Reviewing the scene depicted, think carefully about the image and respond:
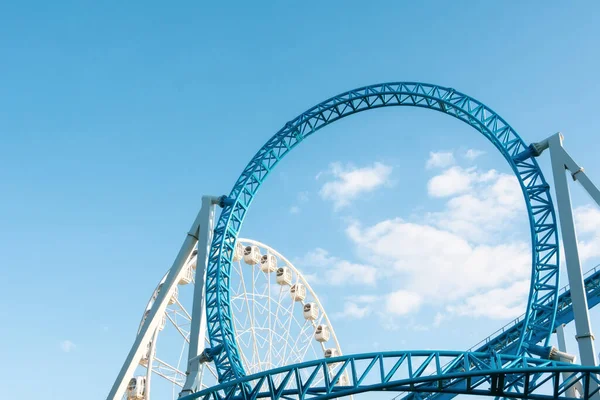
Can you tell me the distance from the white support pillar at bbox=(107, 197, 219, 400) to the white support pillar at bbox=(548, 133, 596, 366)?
10380mm

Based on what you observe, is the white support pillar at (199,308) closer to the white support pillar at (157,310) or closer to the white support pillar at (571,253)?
the white support pillar at (157,310)

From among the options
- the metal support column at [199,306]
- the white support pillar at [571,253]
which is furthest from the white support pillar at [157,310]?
the white support pillar at [571,253]

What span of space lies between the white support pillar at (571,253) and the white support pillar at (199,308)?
9966 millimetres

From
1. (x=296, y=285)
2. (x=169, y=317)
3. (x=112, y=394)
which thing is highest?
(x=296, y=285)

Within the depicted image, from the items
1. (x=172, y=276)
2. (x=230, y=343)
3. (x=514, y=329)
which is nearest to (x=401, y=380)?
(x=230, y=343)

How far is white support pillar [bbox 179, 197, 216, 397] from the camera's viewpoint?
19547 mm

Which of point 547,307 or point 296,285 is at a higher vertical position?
point 296,285

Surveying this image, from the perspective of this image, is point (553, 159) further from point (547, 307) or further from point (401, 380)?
point (401, 380)

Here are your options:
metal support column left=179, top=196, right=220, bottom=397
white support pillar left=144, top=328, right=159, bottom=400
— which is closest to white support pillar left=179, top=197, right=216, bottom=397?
metal support column left=179, top=196, right=220, bottom=397

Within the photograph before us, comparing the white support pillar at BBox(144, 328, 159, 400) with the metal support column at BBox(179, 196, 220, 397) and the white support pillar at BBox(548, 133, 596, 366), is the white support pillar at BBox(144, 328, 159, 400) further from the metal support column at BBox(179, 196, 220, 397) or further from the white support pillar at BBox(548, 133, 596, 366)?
the white support pillar at BBox(548, 133, 596, 366)

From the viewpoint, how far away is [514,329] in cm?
2178

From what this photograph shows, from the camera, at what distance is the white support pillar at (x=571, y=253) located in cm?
1686

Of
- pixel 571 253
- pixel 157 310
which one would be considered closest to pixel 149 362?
pixel 157 310

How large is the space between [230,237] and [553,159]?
9892mm
